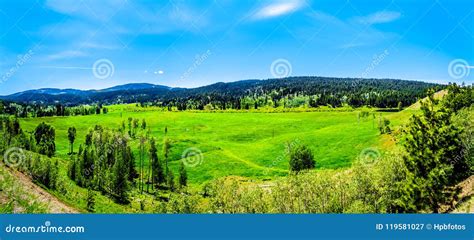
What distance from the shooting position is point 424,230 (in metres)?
27.8

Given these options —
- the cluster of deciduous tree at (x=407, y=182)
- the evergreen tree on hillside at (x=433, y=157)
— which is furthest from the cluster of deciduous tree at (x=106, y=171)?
the evergreen tree on hillside at (x=433, y=157)

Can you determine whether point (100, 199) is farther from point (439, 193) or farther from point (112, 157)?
point (439, 193)

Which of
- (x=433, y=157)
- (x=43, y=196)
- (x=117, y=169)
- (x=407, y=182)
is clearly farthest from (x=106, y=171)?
(x=433, y=157)

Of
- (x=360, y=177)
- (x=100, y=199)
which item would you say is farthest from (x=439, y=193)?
(x=100, y=199)

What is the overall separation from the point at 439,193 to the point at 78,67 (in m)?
113

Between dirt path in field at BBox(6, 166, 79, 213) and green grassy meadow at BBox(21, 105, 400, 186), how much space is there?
230ft

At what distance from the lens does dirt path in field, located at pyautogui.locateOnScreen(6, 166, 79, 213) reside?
1500 inches

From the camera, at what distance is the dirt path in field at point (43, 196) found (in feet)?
Result: 125

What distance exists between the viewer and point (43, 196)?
131 ft

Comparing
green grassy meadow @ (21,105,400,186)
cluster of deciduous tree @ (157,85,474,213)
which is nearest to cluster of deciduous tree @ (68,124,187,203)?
green grassy meadow @ (21,105,400,186)

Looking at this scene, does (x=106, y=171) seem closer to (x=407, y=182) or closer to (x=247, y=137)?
(x=407, y=182)

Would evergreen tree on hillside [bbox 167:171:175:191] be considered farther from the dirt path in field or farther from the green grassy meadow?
the dirt path in field

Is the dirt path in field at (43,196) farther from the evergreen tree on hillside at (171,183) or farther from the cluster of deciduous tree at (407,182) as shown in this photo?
the evergreen tree on hillside at (171,183)

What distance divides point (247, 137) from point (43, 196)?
123995 millimetres
